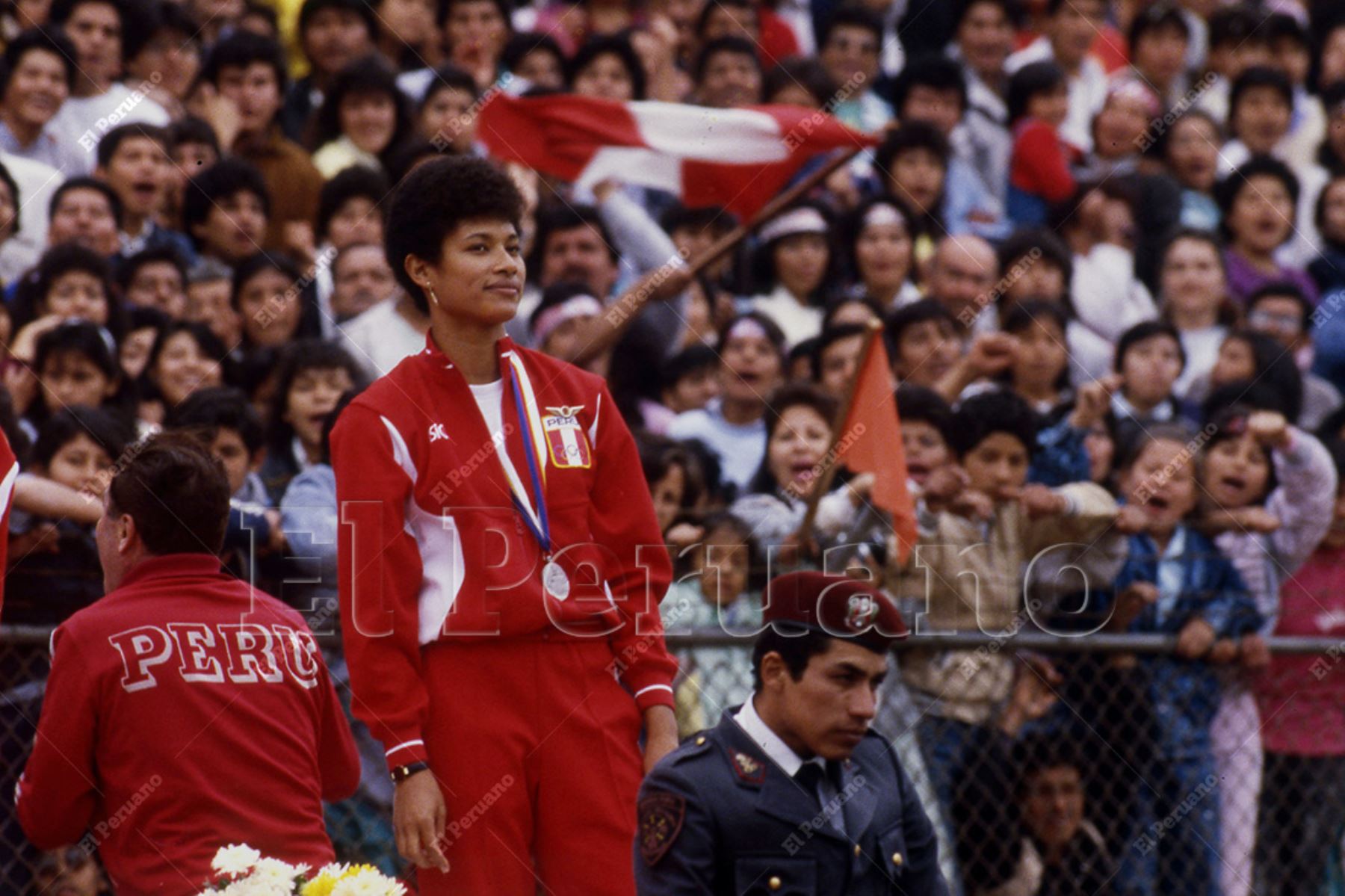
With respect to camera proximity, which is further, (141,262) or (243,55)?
(243,55)

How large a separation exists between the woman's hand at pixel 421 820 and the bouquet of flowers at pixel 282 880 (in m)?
0.40

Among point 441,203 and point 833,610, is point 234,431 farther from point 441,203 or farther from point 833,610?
point 833,610

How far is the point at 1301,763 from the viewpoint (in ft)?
23.8

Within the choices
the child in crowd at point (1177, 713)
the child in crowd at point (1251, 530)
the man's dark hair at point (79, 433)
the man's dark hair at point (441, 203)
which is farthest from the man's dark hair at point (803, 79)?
the man's dark hair at point (441, 203)

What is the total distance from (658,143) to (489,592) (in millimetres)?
4282

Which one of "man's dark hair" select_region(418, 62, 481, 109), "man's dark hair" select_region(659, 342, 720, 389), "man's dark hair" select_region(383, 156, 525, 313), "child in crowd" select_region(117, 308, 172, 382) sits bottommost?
"child in crowd" select_region(117, 308, 172, 382)

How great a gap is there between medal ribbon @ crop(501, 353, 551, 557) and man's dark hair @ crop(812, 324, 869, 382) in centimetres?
383

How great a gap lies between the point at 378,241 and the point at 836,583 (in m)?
4.42

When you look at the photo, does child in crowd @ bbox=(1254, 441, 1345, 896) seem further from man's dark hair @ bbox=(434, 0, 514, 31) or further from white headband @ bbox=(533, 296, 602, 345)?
man's dark hair @ bbox=(434, 0, 514, 31)

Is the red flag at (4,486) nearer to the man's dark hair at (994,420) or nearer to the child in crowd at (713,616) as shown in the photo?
the child in crowd at (713,616)

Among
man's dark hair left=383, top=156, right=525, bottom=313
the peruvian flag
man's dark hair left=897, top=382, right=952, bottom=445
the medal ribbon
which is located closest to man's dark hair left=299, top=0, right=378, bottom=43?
→ the peruvian flag

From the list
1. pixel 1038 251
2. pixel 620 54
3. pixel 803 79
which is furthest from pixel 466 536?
pixel 803 79

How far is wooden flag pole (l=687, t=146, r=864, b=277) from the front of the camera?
7941mm

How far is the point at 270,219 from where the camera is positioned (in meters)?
9.23
